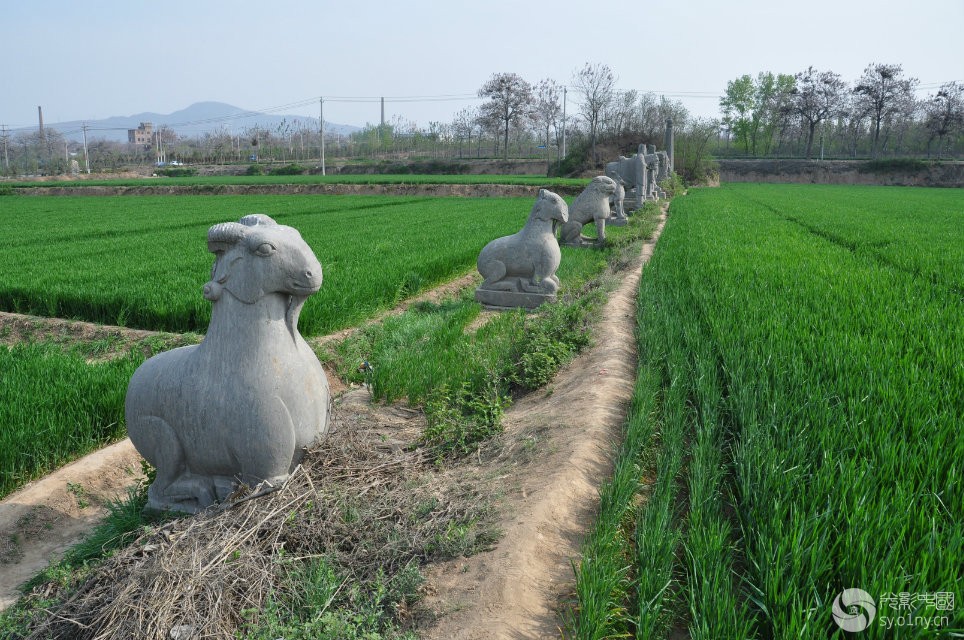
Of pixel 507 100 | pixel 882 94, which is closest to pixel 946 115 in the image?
pixel 882 94

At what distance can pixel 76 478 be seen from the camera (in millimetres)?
4078

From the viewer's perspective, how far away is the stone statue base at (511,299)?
28.6 ft

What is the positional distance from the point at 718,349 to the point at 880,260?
6516mm

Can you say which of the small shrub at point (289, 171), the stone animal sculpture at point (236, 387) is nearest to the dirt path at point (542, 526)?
the stone animal sculpture at point (236, 387)

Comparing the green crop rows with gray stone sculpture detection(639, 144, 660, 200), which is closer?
the green crop rows

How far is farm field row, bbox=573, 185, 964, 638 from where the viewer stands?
2205mm

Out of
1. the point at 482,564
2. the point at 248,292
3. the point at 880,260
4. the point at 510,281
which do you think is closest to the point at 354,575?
the point at 482,564

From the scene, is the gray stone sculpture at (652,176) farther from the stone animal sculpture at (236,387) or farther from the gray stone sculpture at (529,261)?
the stone animal sculpture at (236,387)

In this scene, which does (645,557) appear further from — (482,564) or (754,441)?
(754,441)

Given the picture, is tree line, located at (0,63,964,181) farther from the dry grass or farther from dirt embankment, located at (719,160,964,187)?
the dry grass

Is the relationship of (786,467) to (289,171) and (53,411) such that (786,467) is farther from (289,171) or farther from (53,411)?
(289,171)

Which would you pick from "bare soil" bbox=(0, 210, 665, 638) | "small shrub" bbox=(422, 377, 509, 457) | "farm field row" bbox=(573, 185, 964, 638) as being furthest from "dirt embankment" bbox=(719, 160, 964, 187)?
"small shrub" bbox=(422, 377, 509, 457)

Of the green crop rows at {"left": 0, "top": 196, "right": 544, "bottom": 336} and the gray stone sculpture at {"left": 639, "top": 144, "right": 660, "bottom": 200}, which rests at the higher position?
the gray stone sculpture at {"left": 639, "top": 144, "right": 660, "bottom": 200}

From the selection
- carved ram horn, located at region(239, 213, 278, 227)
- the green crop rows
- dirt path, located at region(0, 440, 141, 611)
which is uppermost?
carved ram horn, located at region(239, 213, 278, 227)
